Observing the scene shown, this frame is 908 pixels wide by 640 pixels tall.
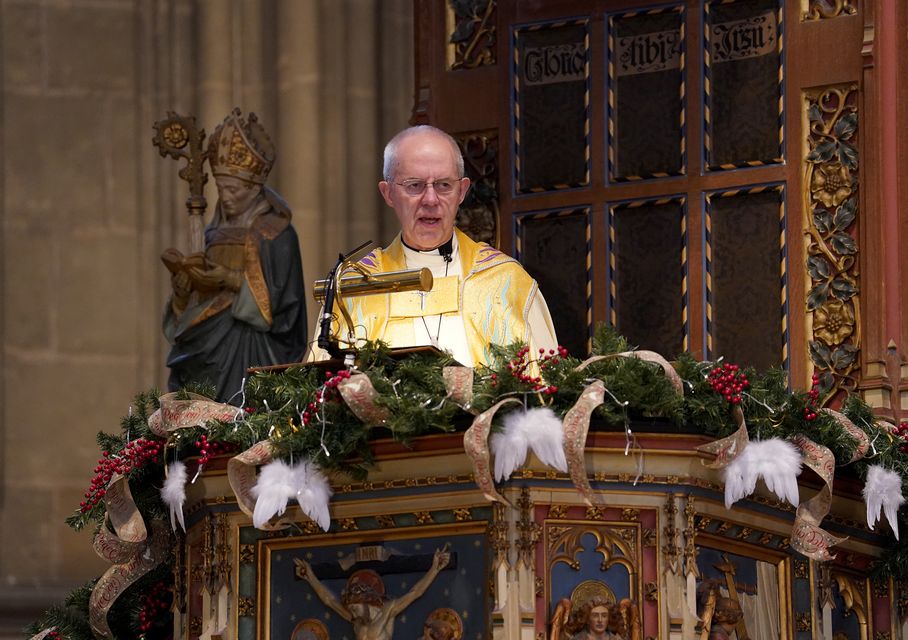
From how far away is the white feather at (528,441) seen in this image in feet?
19.2

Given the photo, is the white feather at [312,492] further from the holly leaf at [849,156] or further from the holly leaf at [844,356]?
the holly leaf at [849,156]

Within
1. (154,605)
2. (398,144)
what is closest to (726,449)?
(398,144)

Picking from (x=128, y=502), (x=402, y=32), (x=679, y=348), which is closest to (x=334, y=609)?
(x=128, y=502)

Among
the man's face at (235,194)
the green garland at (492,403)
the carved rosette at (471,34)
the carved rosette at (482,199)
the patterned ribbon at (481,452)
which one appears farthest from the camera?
the carved rosette at (471,34)

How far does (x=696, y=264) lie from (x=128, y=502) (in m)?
3.51

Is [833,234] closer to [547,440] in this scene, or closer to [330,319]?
[330,319]

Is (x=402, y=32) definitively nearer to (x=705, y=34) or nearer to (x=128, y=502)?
(x=705, y=34)

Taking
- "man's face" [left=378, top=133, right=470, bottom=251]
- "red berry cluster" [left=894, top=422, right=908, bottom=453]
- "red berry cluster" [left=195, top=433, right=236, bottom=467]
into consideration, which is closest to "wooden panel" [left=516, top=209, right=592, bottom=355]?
"man's face" [left=378, top=133, right=470, bottom=251]

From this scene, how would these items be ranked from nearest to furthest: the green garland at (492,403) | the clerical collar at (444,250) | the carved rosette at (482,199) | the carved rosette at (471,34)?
the green garland at (492,403), the clerical collar at (444,250), the carved rosette at (482,199), the carved rosette at (471,34)

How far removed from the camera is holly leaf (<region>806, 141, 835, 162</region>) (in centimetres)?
925

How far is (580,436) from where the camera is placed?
588 centimetres

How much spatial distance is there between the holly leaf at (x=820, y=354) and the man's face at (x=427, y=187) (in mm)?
2329

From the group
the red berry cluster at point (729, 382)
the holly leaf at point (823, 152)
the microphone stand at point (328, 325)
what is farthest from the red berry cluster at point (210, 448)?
the holly leaf at point (823, 152)

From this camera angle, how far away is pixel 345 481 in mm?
6191
